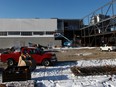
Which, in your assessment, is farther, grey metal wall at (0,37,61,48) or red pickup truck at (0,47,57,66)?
grey metal wall at (0,37,61,48)

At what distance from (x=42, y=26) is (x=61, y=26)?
6034 mm

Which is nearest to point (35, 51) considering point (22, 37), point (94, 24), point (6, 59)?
point (6, 59)

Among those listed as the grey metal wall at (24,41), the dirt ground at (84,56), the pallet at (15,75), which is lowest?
the pallet at (15,75)

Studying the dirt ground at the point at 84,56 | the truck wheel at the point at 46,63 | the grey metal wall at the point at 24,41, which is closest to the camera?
the truck wheel at the point at 46,63

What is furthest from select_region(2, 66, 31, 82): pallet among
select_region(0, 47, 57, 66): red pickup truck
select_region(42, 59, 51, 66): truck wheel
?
select_region(42, 59, 51, 66): truck wheel

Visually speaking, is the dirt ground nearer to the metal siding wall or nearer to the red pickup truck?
the red pickup truck

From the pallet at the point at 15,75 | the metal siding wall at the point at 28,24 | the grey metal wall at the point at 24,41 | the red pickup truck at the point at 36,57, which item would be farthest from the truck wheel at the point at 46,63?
the metal siding wall at the point at 28,24

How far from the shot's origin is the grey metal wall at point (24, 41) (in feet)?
226

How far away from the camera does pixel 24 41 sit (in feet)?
228

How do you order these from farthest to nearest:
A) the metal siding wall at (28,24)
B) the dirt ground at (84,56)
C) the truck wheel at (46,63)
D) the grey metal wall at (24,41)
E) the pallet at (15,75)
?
the metal siding wall at (28,24)
the grey metal wall at (24,41)
the dirt ground at (84,56)
the truck wheel at (46,63)
the pallet at (15,75)

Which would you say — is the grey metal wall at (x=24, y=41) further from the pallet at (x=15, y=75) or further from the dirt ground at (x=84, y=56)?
the pallet at (x=15, y=75)

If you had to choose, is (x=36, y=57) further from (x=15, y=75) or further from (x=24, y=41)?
(x=24, y=41)

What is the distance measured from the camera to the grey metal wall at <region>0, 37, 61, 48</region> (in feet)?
226

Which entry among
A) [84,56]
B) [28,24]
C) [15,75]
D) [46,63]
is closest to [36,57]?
[46,63]
